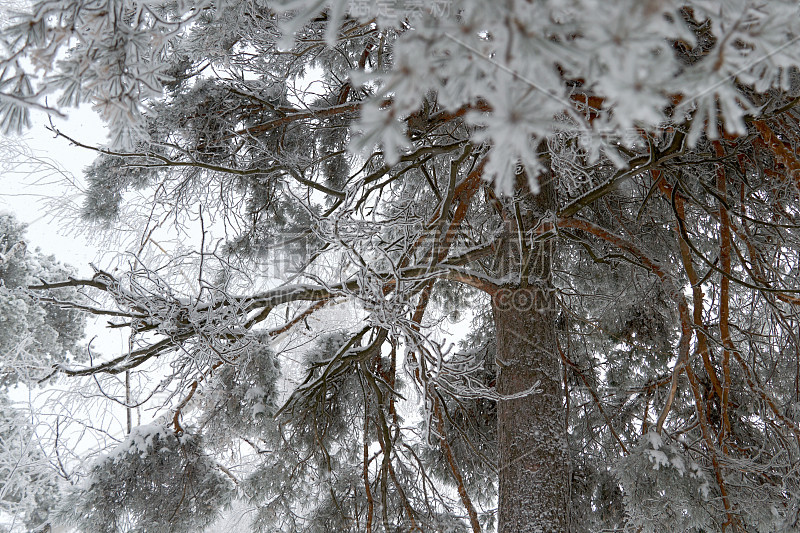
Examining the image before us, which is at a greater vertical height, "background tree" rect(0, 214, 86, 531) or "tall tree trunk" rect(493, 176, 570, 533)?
"background tree" rect(0, 214, 86, 531)

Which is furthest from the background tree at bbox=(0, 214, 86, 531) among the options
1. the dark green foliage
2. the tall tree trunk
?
the tall tree trunk

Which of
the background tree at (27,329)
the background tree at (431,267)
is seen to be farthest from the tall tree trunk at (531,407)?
the background tree at (27,329)

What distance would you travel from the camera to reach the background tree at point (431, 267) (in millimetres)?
1188

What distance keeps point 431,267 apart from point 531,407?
1.29 metres

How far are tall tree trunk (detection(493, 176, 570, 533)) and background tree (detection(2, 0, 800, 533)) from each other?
0.05 feet

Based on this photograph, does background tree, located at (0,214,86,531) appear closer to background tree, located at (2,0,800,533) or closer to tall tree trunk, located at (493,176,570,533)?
background tree, located at (2,0,800,533)

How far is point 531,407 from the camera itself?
3.11 m

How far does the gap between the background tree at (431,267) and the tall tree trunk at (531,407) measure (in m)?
0.01

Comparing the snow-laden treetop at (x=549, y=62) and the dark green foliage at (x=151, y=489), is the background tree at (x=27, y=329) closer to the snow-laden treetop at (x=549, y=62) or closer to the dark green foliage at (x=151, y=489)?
the dark green foliage at (x=151, y=489)

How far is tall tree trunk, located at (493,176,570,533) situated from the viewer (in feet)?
9.23

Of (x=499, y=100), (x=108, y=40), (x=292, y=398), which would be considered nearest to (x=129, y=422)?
(x=292, y=398)

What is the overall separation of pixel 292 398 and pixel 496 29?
3032 millimetres

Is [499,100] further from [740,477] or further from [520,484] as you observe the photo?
[740,477]

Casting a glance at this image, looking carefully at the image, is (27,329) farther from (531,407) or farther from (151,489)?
(531,407)
